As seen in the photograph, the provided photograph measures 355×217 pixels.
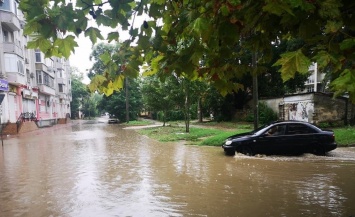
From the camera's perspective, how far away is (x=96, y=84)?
10.8ft

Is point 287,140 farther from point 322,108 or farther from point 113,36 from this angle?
point 322,108

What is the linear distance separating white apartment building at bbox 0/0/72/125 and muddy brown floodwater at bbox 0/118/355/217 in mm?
12218

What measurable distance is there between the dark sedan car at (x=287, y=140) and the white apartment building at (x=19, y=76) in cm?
1631

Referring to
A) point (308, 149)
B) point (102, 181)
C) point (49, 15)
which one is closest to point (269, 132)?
point (308, 149)

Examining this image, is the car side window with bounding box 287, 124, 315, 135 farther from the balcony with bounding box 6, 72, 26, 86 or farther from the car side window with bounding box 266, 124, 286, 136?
the balcony with bounding box 6, 72, 26, 86

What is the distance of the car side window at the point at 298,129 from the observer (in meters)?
10.7

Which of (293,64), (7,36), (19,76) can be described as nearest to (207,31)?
(293,64)

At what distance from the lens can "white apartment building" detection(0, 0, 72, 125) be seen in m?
26.2

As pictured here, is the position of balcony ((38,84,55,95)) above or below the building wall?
above

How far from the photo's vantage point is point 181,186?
7.36 meters

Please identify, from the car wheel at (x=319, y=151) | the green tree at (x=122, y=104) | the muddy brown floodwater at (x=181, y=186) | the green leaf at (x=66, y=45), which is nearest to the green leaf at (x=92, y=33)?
the green leaf at (x=66, y=45)

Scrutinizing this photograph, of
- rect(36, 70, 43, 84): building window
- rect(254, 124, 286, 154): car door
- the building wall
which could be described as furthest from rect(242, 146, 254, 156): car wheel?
rect(36, 70, 43, 84): building window

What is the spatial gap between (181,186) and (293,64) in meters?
5.80

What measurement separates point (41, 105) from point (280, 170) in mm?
37616
